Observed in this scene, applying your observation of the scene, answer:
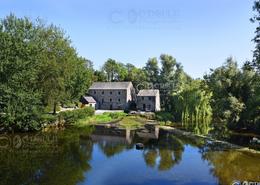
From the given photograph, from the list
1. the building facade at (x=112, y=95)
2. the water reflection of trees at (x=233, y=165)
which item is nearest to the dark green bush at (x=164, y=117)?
the building facade at (x=112, y=95)

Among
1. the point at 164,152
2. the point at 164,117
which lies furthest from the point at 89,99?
the point at 164,152

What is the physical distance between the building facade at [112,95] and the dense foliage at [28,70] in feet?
104

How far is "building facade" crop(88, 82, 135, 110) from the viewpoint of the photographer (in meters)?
81.2

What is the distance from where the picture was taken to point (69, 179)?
71.0 feet

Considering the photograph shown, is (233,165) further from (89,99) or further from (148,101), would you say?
(148,101)

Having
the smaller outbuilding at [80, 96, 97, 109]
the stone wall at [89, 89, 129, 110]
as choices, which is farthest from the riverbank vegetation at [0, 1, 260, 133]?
the stone wall at [89, 89, 129, 110]

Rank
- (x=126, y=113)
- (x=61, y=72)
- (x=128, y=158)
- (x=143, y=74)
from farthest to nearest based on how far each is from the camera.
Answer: (x=143, y=74), (x=126, y=113), (x=61, y=72), (x=128, y=158)

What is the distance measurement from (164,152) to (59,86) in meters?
23.5

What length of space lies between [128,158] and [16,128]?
1894cm

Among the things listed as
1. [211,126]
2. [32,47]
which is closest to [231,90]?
[211,126]

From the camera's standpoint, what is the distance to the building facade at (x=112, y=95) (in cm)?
8119

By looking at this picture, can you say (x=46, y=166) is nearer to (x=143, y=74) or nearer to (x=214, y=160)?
(x=214, y=160)

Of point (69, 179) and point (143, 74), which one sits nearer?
point (69, 179)

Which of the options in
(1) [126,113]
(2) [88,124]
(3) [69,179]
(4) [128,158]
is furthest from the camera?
(1) [126,113]
